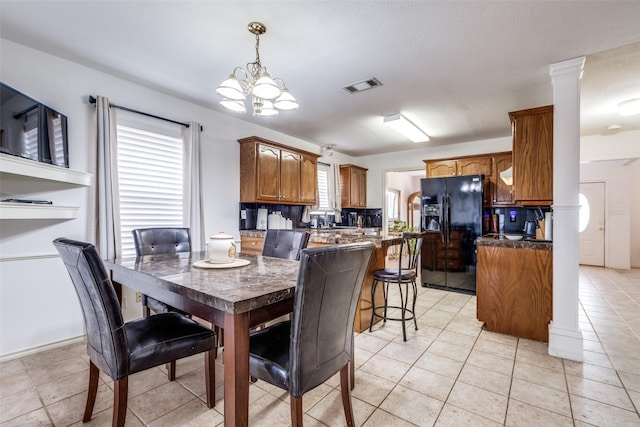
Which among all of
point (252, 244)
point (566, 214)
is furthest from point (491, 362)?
point (252, 244)

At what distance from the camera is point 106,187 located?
8.77 feet

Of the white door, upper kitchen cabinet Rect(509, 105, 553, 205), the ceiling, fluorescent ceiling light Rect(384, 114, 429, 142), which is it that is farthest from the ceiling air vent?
the white door

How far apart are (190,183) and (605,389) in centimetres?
392

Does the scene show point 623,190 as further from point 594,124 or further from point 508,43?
point 508,43

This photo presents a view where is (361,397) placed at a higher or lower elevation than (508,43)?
lower

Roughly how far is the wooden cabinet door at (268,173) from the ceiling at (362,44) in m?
0.86

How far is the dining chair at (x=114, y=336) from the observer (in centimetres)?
122

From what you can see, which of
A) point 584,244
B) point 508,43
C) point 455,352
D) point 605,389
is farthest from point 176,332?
point 584,244

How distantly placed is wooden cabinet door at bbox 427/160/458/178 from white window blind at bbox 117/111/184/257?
3.97 metres

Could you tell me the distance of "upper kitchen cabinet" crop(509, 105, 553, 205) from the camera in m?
2.64

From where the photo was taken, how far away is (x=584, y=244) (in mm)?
6258

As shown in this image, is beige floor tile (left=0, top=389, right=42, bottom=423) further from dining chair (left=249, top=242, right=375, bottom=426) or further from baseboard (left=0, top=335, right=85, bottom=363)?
dining chair (left=249, top=242, right=375, bottom=426)

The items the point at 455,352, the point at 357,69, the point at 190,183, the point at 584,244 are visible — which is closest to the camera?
the point at 455,352

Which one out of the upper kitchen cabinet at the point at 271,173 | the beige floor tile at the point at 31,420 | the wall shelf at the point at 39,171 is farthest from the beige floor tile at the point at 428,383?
the wall shelf at the point at 39,171
